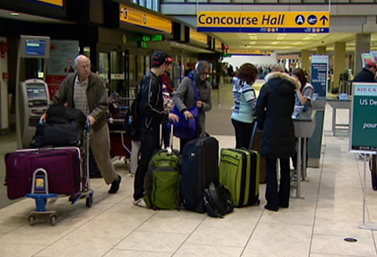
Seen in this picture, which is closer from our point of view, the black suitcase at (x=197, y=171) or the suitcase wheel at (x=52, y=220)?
the suitcase wheel at (x=52, y=220)

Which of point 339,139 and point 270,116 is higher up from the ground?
point 270,116

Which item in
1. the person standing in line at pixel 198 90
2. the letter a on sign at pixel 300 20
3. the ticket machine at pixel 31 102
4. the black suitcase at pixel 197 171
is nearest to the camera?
the black suitcase at pixel 197 171

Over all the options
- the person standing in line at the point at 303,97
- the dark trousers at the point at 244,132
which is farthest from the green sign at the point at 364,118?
the person standing in line at the point at 303,97

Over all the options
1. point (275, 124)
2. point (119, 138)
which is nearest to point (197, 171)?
point (275, 124)

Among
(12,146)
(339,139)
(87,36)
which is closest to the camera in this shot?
(12,146)

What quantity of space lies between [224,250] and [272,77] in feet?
7.32

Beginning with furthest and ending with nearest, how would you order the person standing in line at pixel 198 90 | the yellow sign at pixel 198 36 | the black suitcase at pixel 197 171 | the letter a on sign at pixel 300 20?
the yellow sign at pixel 198 36, the letter a on sign at pixel 300 20, the person standing in line at pixel 198 90, the black suitcase at pixel 197 171

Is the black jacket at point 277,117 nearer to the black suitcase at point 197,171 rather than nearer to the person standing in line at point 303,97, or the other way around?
the black suitcase at point 197,171

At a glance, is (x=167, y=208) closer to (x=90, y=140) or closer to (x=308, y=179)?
(x=90, y=140)

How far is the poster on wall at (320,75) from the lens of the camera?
12.7 metres

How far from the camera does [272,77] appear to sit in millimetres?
6086

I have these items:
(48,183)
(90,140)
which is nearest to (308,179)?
(90,140)

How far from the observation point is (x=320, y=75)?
1289 centimetres

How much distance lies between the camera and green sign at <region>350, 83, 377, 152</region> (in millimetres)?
5422
